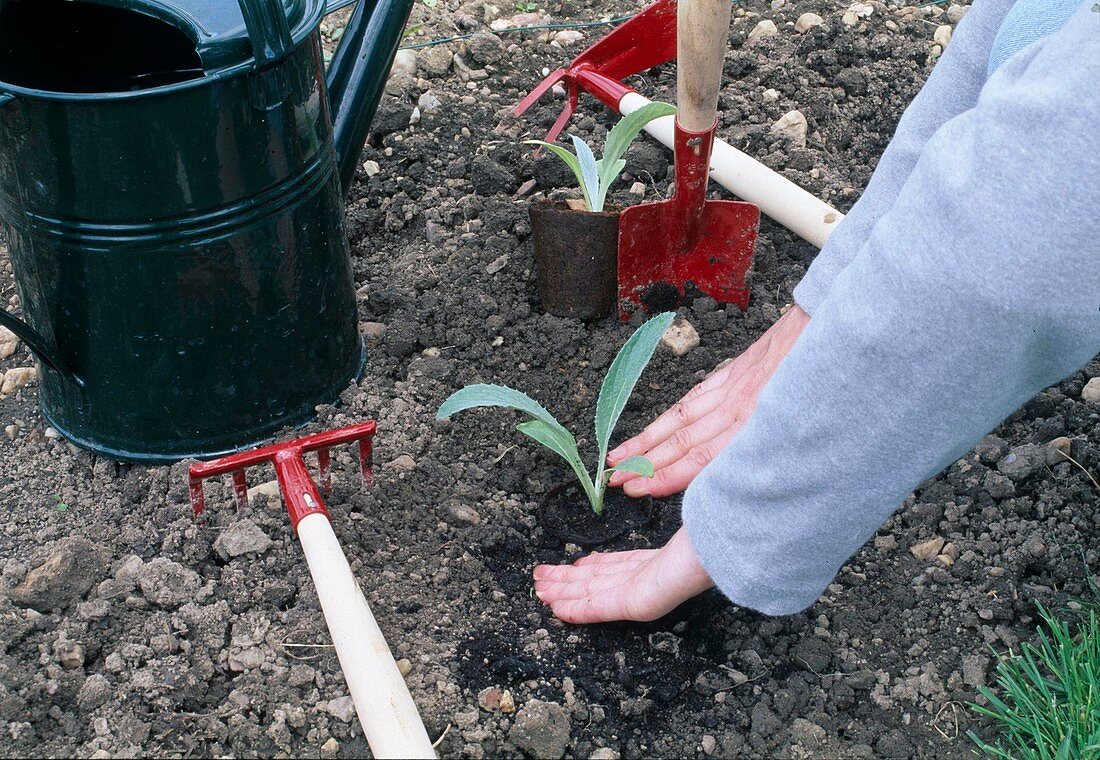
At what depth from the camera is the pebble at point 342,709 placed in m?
1.56

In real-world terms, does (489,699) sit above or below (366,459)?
below

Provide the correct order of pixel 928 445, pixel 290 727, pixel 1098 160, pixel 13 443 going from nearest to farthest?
pixel 1098 160, pixel 928 445, pixel 290 727, pixel 13 443

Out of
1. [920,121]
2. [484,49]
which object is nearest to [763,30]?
[484,49]

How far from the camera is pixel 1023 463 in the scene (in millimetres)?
1939

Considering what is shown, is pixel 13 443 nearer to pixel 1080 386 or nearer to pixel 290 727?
pixel 290 727

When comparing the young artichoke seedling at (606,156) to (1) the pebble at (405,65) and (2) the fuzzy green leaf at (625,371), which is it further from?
(1) the pebble at (405,65)

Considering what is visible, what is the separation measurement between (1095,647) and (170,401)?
164 centimetres

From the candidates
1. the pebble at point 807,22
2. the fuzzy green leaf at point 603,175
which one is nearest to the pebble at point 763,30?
the pebble at point 807,22

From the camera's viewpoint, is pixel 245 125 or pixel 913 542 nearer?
pixel 245 125

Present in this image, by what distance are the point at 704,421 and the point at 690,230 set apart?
1.84ft

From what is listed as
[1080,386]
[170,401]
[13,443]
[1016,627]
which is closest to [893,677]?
[1016,627]

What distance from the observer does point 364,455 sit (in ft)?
6.17

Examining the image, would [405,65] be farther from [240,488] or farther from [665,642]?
[665,642]

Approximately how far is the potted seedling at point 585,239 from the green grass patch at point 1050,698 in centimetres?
112
